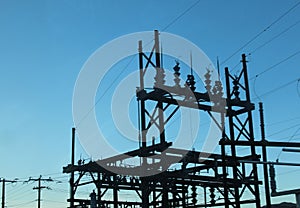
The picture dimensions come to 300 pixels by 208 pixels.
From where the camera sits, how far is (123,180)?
1278 inches

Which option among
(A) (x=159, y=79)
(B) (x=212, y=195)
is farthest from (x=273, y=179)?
(B) (x=212, y=195)

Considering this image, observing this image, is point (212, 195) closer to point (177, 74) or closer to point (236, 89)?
point (236, 89)

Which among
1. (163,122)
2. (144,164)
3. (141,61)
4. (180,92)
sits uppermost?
(141,61)

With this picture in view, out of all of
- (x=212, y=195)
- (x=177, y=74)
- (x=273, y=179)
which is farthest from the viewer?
(x=212, y=195)

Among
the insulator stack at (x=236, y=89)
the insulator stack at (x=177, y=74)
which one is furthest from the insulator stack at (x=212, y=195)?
the insulator stack at (x=177, y=74)

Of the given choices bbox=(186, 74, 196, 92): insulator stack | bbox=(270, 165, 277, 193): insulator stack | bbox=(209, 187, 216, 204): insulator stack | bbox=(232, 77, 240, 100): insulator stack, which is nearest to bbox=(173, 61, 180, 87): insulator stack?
bbox=(186, 74, 196, 92): insulator stack

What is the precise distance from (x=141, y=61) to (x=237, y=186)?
761cm

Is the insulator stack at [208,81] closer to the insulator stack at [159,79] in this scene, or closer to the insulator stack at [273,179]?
the insulator stack at [159,79]

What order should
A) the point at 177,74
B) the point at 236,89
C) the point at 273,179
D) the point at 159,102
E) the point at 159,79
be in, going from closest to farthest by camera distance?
the point at 273,179 → the point at 159,102 → the point at 159,79 → the point at 177,74 → the point at 236,89

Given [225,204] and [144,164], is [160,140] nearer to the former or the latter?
[144,164]

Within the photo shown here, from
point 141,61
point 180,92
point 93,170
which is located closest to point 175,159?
point 180,92

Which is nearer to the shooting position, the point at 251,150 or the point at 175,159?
the point at 175,159

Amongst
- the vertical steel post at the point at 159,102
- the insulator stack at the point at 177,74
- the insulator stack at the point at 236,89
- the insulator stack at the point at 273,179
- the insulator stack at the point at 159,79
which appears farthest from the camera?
the insulator stack at the point at 236,89

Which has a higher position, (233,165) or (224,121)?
(224,121)
